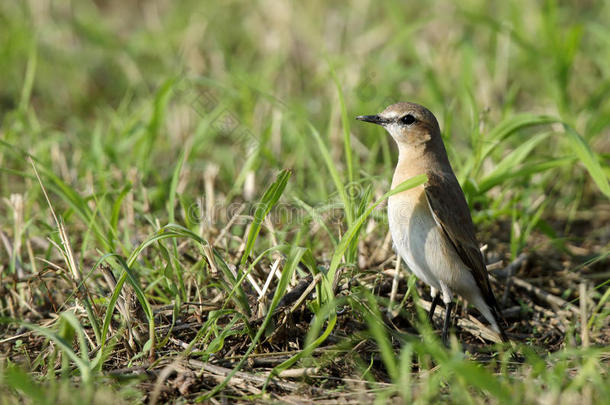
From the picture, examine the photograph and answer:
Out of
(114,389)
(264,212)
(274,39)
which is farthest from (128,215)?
(274,39)

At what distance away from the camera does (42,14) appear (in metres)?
8.38

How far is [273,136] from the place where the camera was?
6.20 meters

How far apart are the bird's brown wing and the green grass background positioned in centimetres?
40

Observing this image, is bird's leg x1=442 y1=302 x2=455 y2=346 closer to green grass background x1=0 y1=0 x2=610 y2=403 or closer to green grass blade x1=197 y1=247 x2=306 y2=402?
green grass background x1=0 y1=0 x2=610 y2=403

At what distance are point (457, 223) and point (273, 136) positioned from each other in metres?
2.69

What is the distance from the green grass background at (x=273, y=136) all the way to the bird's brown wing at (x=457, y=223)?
40 cm

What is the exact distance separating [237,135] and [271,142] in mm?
347

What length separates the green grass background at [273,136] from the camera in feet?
11.7

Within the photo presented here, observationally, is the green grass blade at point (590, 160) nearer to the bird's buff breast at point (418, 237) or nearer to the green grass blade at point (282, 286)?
the bird's buff breast at point (418, 237)

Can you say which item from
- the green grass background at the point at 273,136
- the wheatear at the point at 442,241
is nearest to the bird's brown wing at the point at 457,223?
the wheatear at the point at 442,241

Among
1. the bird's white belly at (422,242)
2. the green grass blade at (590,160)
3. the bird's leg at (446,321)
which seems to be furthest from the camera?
the green grass blade at (590,160)

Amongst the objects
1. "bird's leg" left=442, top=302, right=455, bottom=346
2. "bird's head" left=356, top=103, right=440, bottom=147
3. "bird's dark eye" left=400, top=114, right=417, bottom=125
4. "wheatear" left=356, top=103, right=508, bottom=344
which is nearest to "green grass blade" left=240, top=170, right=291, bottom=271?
"wheatear" left=356, top=103, right=508, bottom=344

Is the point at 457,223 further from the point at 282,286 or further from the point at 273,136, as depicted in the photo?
the point at 273,136

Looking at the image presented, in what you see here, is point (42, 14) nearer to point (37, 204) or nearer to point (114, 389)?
point (37, 204)
